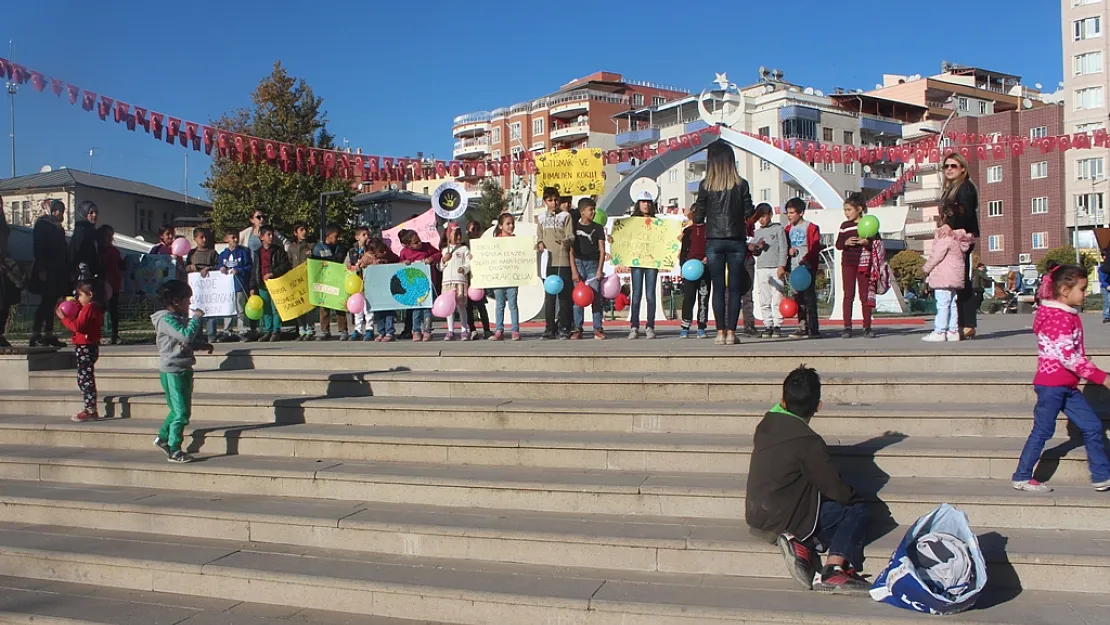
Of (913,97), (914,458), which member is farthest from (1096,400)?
(913,97)

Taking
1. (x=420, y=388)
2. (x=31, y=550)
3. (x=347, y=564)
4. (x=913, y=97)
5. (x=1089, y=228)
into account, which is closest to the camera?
(x=347, y=564)

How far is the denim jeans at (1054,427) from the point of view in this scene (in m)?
5.35

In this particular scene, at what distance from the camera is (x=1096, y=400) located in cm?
626

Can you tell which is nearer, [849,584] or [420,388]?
[849,584]

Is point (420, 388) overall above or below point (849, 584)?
above

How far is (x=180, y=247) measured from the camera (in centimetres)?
1328

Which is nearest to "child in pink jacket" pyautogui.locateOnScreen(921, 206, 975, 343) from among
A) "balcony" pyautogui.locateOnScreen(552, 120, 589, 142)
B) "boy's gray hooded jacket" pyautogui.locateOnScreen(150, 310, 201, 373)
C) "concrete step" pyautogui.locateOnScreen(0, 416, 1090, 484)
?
"concrete step" pyautogui.locateOnScreen(0, 416, 1090, 484)

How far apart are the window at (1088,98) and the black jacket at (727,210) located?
69.6 m

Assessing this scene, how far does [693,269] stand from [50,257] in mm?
8281

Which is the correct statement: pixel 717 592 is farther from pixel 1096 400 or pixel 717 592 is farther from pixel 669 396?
pixel 1096 400

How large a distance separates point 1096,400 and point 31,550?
7624 millimetres

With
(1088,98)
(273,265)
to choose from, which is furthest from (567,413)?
(1088,98)

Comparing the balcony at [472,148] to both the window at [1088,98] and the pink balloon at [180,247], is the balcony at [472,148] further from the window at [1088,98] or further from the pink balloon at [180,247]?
the pink balloon at [180,247]

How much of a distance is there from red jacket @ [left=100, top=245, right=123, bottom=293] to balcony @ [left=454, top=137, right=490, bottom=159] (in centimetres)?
9119
